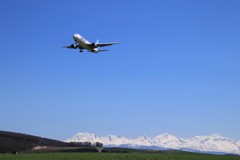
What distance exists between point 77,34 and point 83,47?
3.72 m

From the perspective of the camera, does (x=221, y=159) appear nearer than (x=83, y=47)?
Yes

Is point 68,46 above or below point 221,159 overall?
above

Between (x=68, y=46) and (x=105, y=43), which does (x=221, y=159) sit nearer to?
(x=105, y=43)

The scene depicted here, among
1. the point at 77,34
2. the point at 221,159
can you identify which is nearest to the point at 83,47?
the point at 77,34

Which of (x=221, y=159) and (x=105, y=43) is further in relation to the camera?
(x=105, y=43)

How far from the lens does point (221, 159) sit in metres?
90.2

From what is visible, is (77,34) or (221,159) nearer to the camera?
(221,159)

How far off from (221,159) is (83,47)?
44.1 meters

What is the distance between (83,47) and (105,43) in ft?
20.0

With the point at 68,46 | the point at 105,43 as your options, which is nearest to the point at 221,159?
the point at 105,43

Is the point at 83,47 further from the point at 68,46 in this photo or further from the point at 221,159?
the point at 221,159

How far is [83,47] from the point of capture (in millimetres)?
100375

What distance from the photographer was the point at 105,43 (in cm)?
10225

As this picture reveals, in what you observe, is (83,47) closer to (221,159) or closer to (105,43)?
(105,43)
